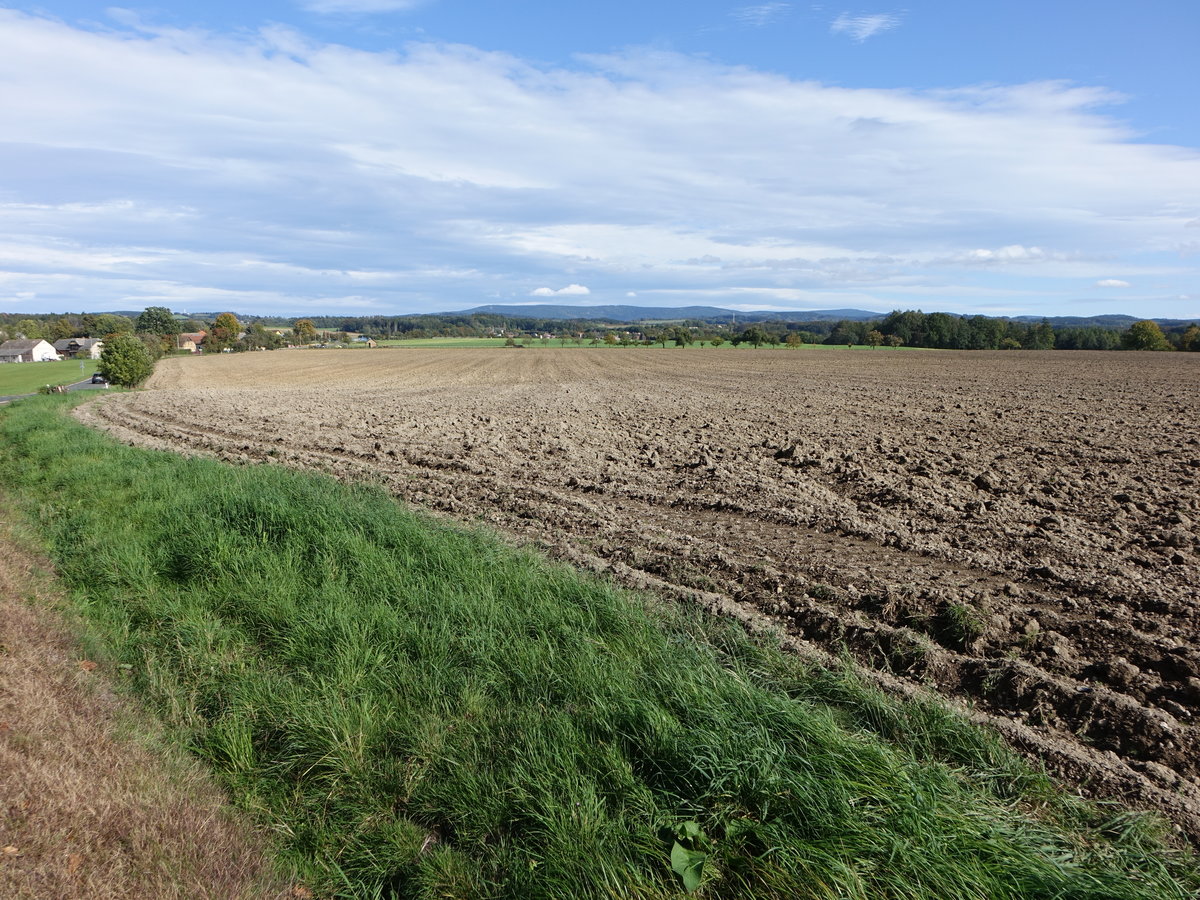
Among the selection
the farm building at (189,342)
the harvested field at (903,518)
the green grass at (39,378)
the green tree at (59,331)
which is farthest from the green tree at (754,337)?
the green tree at (59,331)

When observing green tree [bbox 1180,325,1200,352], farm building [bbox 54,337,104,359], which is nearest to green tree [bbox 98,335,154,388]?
farm building [bbox 54,337,104,359]

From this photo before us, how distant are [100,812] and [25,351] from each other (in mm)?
140382

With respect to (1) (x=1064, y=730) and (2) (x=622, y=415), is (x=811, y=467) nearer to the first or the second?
(1) (x=1064, y=730)

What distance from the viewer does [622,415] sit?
22.0m

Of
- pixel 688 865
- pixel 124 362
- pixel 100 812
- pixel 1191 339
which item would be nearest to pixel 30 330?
pixel 124 362

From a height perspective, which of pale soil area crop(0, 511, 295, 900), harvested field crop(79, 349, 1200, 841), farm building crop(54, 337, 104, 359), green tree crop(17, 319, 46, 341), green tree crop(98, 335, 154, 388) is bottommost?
pale soil area crop(0, 511, 295, 900)

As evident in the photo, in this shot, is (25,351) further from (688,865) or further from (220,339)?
(688,865)

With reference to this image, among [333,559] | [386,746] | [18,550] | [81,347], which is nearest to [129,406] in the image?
[18,550]

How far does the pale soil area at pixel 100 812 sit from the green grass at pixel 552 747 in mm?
288

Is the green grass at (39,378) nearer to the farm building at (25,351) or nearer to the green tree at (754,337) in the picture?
the farm building at (25,351)

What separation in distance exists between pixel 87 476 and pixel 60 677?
861 centimetres

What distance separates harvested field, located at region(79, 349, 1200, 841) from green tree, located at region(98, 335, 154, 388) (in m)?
18.4

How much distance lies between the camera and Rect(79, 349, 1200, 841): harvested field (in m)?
5.01

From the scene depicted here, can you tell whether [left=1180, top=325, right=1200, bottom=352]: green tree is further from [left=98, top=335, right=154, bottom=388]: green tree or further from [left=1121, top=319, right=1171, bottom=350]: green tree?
[left=98, top=335, right=154, bottom=388]: green tree
